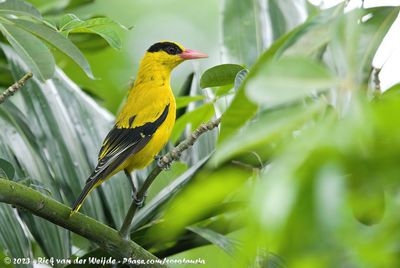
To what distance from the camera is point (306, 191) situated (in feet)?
2.46

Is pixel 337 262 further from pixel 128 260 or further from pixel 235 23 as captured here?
pixel 235 23

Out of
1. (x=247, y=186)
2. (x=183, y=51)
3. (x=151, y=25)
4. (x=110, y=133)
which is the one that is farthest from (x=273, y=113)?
(x=151, y=25)

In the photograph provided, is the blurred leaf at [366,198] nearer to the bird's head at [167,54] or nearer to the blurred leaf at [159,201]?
the blurred leaf at [159,201]

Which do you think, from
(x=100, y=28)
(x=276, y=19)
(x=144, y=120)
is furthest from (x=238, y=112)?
(x=144, y=120)

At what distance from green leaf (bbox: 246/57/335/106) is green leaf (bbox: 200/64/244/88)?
96 centimetres

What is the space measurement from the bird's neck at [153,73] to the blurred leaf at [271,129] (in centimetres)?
279

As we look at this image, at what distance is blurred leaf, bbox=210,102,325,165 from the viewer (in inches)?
31.5

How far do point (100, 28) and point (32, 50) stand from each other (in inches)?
7.1

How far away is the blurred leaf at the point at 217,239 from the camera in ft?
6.77

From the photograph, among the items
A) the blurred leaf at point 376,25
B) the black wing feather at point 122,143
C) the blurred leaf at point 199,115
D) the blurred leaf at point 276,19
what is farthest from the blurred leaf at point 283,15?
the blurred leaf at point 376,25

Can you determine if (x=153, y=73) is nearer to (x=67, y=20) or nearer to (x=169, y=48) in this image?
(x=169, y=48)

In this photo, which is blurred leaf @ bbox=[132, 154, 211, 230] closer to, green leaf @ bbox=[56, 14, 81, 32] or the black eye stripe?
green leaf @ bbox=[56, 14, 81, 32]

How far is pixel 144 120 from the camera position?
127 inches

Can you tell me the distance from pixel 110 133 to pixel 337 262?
2.11 metres
